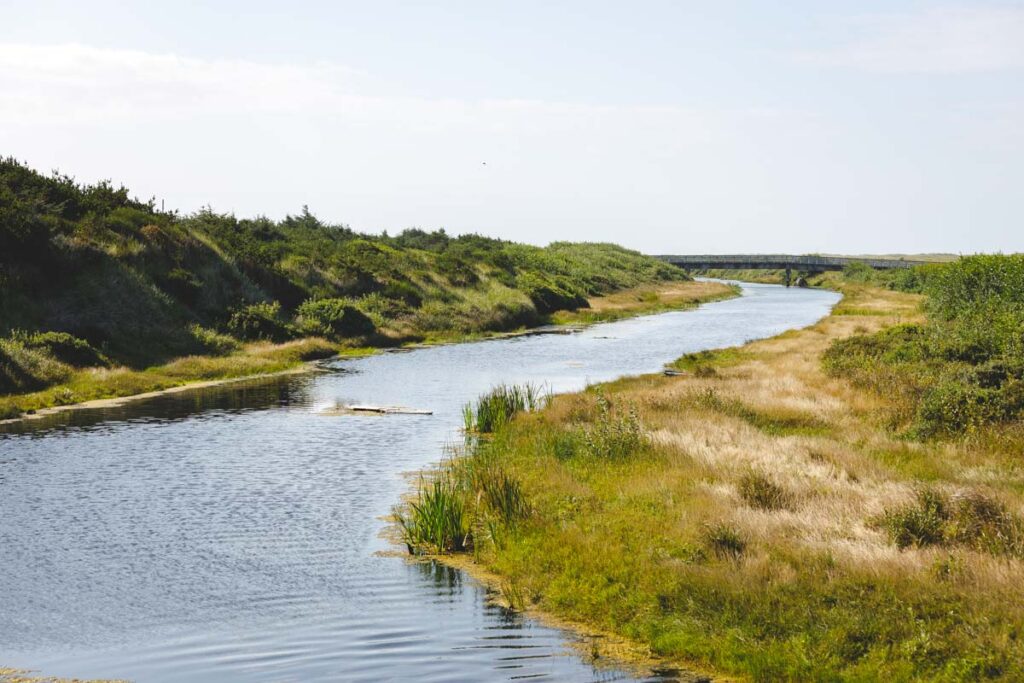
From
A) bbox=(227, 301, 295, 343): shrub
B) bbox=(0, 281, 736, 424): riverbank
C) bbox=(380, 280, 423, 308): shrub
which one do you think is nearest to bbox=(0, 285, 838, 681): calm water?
bbox=(0, 281, 736, 424): riverbank

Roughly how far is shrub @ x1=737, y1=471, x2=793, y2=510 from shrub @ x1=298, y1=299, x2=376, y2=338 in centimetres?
4417

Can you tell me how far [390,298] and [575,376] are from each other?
31.1 meters

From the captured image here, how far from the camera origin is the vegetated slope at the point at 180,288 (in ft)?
144

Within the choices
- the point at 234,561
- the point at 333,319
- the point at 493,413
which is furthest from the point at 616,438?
the point at 333,319

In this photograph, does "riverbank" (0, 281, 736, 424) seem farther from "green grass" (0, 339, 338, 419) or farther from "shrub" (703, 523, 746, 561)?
"shrub" (703, 523, 746, 561)

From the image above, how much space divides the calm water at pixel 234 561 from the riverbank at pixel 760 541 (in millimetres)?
1304

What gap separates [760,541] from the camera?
15.6 metres

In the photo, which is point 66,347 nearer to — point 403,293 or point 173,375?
point 173,375

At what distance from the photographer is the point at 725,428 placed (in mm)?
25219

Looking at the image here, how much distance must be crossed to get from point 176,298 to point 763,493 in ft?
138

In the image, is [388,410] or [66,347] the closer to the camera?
[388,410]

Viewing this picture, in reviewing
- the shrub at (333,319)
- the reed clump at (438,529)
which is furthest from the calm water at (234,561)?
the shrub at (333,319)

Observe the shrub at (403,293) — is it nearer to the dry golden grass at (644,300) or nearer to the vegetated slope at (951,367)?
the dry golden grass at (644,300)

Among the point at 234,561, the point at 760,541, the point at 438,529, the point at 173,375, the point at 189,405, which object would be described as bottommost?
the point at 234,561
